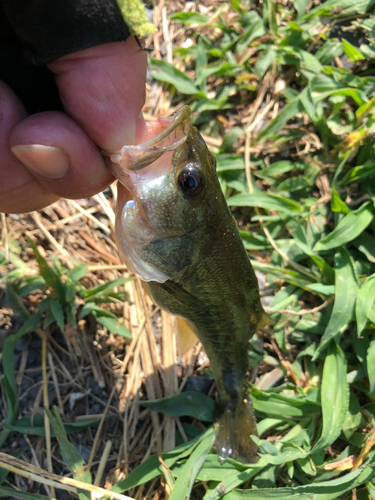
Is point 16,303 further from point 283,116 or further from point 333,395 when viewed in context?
point 283,116

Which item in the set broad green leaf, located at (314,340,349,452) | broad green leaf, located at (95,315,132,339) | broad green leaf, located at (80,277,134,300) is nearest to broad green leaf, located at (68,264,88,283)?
broad green leaf, located at (80,277,134,300)

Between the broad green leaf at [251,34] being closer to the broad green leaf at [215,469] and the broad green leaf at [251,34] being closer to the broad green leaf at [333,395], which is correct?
the broad green leaf at [333,395]

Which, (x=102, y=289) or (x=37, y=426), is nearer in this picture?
(x=37, y=426)

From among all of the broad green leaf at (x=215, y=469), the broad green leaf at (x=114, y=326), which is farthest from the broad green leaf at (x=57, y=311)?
the broad green leaf at (x=215, y=469)

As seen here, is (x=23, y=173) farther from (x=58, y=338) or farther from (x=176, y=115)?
(x=58, y=338)

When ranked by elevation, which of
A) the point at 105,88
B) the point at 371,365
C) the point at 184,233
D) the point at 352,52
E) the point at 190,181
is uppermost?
the point at 105,88

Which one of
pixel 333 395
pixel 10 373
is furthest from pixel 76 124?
→ pixel 333 395
